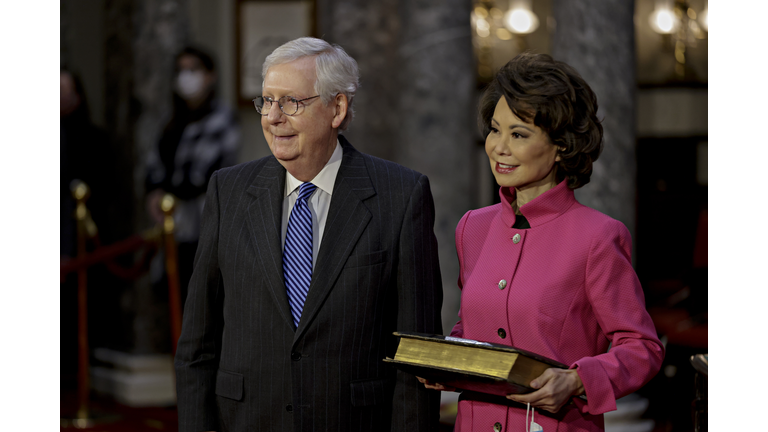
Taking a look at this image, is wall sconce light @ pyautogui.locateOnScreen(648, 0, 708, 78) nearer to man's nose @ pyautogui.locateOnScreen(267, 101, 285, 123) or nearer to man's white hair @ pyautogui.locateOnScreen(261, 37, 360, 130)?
man's white hair @ pyautogui.locateOnScreen(261, 37, 360, 130)

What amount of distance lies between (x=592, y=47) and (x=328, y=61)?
8.79ft

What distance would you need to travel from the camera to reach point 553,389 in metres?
1.78

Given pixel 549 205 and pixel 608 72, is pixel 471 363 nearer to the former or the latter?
pixel 549 205

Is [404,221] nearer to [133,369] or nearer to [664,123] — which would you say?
[133,369]

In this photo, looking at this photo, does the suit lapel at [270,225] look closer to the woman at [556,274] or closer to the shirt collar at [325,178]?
the shirt collar at [325,178]

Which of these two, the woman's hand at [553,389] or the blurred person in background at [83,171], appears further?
the blurred person in background at [83,171]

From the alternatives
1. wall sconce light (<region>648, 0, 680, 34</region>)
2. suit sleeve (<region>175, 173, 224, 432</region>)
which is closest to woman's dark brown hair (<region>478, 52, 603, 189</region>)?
suit sleeve (<region>175, 173, 224, 432</region>)

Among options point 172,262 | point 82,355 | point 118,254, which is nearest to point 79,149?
point 118,254

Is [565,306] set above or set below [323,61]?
below

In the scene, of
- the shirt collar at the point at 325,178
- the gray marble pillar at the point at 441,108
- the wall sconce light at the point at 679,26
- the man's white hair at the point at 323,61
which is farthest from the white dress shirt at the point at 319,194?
the wall sconce light at the point at 679,26

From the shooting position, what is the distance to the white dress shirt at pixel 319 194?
226cm

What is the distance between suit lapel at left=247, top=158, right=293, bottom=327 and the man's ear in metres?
0.20

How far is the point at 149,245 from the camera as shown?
6.20m

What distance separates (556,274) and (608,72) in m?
2.86
